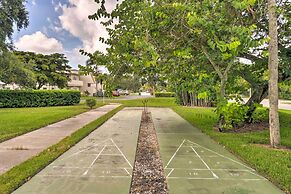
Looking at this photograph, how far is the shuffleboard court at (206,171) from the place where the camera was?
421 centimetres

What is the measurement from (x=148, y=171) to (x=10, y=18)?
13844mm

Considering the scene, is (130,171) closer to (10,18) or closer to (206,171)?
(206,171)

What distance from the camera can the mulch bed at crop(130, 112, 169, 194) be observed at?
4.20 m

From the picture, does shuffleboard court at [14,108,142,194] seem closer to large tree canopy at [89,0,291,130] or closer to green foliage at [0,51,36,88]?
large tree canopy at [89,0,291,130]

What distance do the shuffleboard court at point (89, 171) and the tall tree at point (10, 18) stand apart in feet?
33.5

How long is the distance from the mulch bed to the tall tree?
37.0ft

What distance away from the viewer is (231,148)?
7070 millimetres

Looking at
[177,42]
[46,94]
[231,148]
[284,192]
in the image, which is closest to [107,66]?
[177,42]

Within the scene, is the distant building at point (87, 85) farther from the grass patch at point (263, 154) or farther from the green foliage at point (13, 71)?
the grass patch at point (263, 154)

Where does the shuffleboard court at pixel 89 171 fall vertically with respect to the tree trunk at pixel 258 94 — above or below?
below

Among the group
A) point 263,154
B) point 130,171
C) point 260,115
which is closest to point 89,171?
point 130,171

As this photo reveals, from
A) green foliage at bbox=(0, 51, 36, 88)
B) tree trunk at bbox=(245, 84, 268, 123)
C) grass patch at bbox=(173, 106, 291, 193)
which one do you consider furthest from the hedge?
tree trunk at bbox=(245, 84, 268, 123)

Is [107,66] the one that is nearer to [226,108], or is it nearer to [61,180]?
[226,108]

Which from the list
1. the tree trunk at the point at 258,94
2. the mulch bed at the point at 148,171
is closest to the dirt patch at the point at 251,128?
the tree trunk at the point at 258,94
